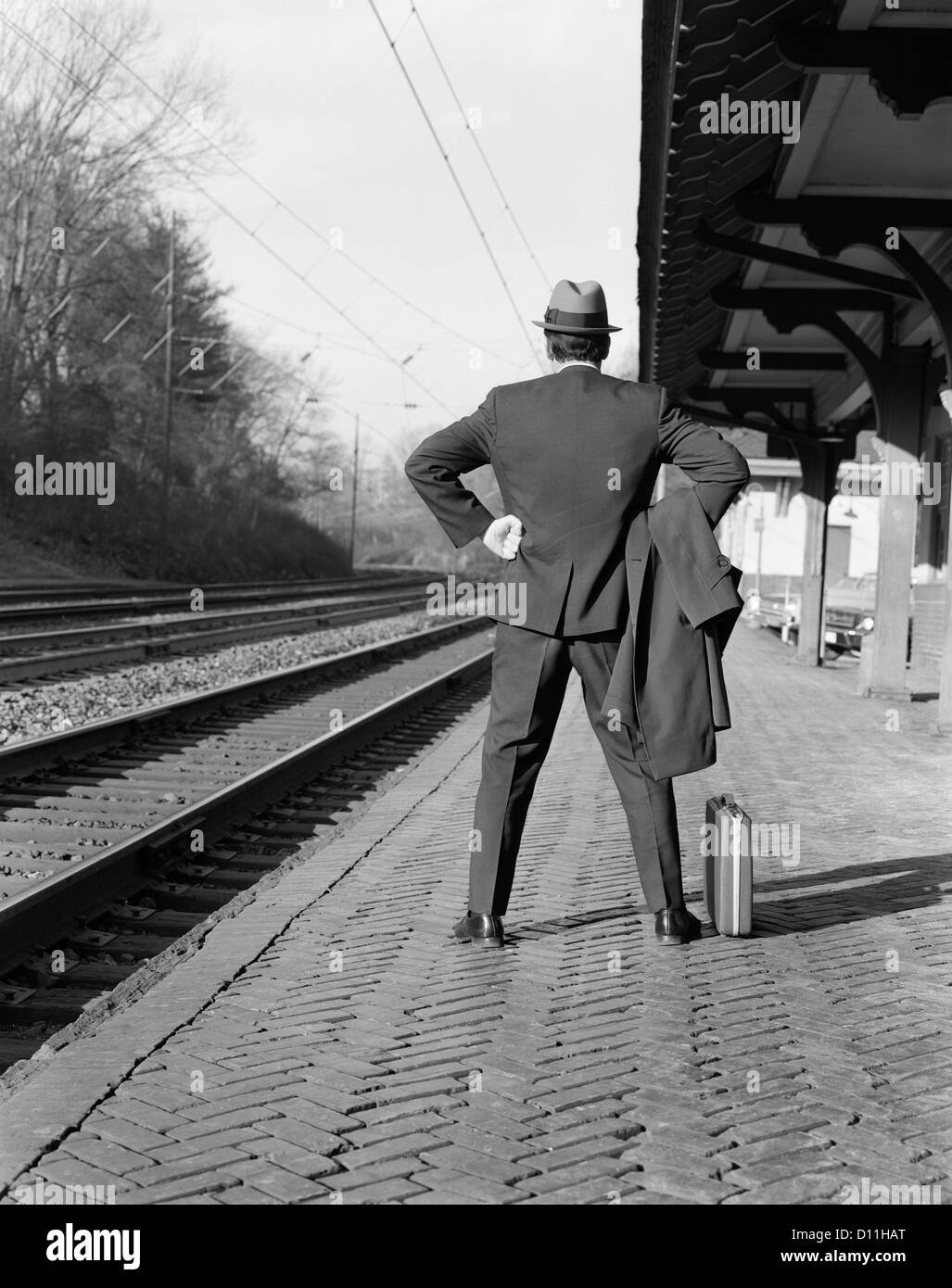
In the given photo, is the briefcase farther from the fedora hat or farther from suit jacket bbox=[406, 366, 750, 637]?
the fedora hat

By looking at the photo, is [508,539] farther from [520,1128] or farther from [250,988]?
[520,1128]

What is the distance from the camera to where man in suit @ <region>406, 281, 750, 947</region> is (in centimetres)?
469

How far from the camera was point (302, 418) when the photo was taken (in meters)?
71.8

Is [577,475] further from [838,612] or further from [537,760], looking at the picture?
[838,612]

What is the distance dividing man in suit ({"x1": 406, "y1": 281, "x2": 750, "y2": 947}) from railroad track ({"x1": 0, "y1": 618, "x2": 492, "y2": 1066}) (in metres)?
1.69

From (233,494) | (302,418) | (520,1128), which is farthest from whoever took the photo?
(302,418)

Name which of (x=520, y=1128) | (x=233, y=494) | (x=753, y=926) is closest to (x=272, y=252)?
(x=753, y=926)

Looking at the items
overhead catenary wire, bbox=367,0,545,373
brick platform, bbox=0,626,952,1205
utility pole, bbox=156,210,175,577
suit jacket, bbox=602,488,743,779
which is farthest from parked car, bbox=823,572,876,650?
utility pole, bbox=156,210,175,577

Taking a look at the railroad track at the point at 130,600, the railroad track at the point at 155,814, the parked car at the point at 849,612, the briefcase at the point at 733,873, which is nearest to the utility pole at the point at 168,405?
the railroad track at the point at 130,600

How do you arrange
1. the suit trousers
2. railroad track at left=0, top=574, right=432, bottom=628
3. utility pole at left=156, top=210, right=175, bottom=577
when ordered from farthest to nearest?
utility pole at left=156, top=210, right=175, bottom=577 → railroad track at left=0, top=574, right=432, bottom=628 → the suit trousers

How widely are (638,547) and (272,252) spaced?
69.3 ft

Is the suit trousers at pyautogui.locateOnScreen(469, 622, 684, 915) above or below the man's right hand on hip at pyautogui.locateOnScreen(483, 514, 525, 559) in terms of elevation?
below

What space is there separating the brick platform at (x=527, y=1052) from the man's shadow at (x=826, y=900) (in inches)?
0.8

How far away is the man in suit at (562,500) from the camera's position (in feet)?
15.4
